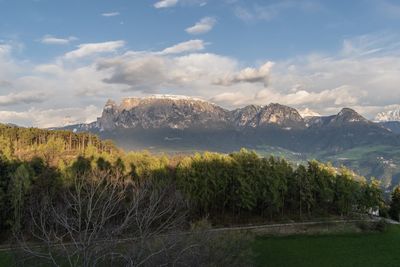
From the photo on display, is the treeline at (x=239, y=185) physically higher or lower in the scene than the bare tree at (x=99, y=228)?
lower

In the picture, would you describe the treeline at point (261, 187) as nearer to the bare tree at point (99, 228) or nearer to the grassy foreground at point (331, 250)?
the grassy foreground at point (331, 250)

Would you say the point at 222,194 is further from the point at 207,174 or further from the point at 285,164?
the point at 285,164

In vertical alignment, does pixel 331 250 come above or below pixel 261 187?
below

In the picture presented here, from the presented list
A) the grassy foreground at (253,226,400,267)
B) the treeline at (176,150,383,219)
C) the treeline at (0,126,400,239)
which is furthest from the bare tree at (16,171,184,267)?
the treeline at (176,150,383,219)

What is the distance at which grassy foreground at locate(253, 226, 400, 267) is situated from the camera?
204 ft

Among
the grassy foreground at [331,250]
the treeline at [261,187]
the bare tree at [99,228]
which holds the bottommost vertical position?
the grassy foreground at [331,250]

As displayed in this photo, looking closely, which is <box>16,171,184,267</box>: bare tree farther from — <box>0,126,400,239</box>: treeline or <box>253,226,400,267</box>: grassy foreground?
<box>0,126,400,239</box>: treeline

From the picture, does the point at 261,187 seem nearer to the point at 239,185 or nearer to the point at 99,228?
the point at 239,185

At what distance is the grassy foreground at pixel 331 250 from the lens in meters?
62.2

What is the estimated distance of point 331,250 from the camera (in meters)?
69.6

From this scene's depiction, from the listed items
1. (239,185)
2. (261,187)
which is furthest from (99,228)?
(261,187)

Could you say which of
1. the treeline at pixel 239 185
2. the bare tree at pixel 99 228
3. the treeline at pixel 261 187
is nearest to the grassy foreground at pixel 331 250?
the treeline at pixel 261 187

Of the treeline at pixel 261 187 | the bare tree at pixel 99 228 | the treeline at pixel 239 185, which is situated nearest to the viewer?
the bare tree at pixel 99 228

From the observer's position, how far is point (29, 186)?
80.9 meters
